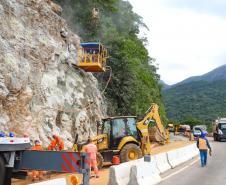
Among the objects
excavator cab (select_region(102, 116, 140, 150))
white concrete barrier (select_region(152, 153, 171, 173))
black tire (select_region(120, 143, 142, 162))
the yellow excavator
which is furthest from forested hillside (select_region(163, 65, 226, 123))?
white concrete barrier (select_region(152, 153, 171, 173))

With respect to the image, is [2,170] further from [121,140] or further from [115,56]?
[115,56]

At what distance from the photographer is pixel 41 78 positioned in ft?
81.1

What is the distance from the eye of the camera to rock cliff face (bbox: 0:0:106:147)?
21.3 m

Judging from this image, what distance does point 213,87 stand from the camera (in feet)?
619

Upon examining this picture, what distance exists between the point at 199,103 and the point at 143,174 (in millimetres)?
Answer: 149017

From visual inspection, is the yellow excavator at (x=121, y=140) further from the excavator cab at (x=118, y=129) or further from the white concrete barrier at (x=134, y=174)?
the white concrete barrier at (x=134, y=174)

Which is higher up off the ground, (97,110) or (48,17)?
(48,17)

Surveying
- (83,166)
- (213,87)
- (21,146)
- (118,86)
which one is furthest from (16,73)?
(213,87)

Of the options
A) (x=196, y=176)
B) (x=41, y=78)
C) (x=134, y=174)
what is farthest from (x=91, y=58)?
(x=134, y=174)

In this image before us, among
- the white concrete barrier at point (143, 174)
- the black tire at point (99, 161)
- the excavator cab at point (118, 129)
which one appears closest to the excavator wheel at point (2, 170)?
the white concrete barrier at point (143, 174)

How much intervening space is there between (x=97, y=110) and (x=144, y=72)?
19867mm

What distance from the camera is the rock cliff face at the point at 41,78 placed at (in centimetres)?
2127

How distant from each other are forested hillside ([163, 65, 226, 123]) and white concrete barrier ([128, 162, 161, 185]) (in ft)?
371

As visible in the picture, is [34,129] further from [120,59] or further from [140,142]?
[120,59]
